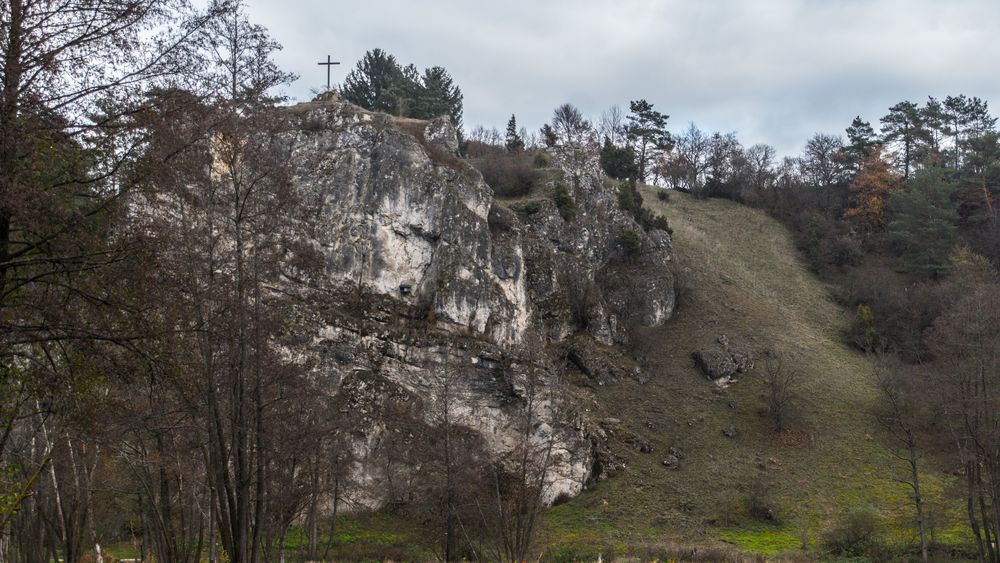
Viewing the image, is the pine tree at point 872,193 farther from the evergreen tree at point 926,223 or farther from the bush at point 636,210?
the bush at point 636,210

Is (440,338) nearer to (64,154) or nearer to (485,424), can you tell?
(485,424)

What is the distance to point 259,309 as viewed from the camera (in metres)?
11.2

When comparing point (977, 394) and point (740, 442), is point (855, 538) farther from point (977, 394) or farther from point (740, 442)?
point (740, 442)

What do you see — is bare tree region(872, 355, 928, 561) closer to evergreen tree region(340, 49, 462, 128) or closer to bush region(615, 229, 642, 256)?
bush region(615, 229, 642, 256)

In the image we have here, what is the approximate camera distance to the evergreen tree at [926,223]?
51906 mm

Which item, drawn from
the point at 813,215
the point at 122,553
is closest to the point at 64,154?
the point at 122,553

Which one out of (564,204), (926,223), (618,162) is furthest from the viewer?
(618,162)

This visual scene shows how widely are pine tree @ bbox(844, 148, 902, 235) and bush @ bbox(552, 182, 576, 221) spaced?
31.0 m

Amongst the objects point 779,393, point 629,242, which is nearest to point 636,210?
point 629,242

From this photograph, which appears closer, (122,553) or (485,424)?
(122,553)

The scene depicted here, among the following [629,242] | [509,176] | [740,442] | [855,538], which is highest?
[509,176]

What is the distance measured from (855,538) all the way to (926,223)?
35.7 meters

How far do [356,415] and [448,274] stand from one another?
9537 millimetres

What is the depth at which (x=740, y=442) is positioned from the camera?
116 feet
